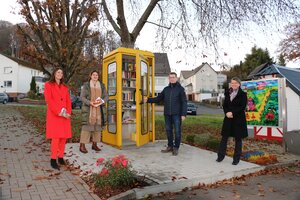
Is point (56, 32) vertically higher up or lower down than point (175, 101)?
higher up

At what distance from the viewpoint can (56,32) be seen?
17562 mm

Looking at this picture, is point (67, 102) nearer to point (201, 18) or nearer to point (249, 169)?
point (249, 169)

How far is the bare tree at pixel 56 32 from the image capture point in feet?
55.1

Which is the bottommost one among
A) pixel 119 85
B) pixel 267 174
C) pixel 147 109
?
pixel 267 174

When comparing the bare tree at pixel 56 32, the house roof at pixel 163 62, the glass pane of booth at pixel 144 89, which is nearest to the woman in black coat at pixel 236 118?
the glass pane of booth at pixel 144 89

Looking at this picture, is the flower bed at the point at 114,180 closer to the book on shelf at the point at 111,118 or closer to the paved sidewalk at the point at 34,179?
the paved sidewalk at the point at 34,179

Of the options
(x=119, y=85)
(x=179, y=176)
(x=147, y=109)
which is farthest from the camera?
(x=147, y=109)

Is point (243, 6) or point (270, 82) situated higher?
point (243, 6)

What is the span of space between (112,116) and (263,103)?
5275mm

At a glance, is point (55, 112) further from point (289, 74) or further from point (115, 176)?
point (289, 74)

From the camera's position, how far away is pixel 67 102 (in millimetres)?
6957

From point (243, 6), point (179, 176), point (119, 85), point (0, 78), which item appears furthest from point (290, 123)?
point (0, 78)

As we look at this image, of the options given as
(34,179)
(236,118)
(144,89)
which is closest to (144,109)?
(144,89)

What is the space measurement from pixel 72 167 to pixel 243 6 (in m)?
7.02
